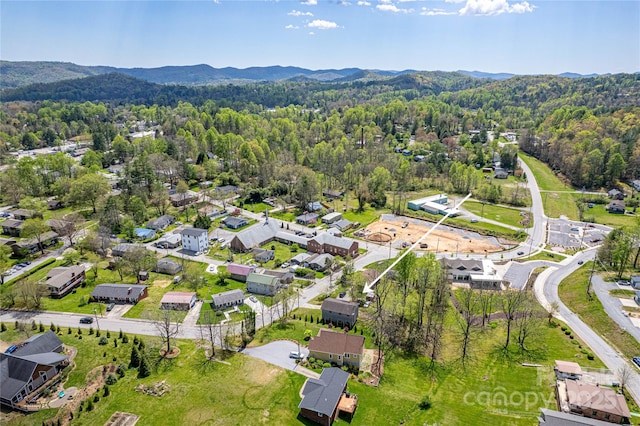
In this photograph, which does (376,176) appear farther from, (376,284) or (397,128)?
(397,128)

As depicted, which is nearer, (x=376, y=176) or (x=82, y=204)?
(x=82, y=204)

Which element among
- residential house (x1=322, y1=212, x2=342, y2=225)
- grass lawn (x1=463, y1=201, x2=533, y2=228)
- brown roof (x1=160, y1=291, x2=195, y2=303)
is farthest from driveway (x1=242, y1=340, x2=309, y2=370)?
grass lawn (x1=463, y1=201, x2=533, y2=228)

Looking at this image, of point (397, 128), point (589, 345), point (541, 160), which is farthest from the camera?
point (397, 128)

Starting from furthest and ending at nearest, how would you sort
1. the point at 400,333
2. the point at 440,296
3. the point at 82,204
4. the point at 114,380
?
the point at 82,204
the point at 440,296
the point at 400,333
the point at 114,380

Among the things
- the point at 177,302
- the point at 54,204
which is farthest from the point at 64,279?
the point at 54,204

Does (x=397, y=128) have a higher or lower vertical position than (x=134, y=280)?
higher

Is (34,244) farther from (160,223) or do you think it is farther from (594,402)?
(594,402)

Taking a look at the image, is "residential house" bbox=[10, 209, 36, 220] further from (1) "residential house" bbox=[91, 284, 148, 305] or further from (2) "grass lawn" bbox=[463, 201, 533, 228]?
(2) "grass lawn" bbox=[463, 201, 533, 228]

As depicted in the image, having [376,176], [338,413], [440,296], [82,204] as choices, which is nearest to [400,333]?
[440,296]
